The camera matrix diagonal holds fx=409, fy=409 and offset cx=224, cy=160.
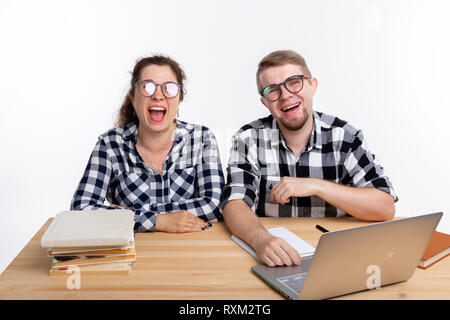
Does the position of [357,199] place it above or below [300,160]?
below

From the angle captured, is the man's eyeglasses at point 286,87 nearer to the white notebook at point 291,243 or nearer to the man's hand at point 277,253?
the white notebook at point 291,243

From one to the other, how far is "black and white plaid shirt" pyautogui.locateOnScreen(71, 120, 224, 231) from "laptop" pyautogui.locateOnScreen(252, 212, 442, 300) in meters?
0.85

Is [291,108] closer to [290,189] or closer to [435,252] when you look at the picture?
[290,189]

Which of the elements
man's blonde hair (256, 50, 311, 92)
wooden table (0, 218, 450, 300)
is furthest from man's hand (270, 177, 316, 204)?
man's blonde hair (256, 50, 311, 92)

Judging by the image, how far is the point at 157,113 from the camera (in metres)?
2.01

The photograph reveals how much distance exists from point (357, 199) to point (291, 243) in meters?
0.42

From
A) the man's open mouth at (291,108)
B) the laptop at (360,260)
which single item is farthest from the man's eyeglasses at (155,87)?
the laptop at (360,260)

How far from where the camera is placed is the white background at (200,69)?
136 inches

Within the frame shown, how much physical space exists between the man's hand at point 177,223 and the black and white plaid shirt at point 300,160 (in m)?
0.32

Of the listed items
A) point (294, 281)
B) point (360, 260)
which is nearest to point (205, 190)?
point (294, 281)

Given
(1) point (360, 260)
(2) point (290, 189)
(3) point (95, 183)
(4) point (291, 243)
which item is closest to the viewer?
(1) point (360, 260)
